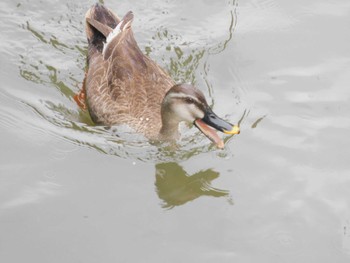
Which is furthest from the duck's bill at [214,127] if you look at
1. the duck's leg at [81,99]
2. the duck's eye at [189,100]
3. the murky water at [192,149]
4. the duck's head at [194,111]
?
the duck's leg at [81,99]

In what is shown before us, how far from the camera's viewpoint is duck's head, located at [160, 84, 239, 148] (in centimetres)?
730

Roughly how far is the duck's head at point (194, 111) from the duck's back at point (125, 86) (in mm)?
414

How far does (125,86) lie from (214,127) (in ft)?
4.56

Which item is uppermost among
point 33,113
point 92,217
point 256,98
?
point 256,98

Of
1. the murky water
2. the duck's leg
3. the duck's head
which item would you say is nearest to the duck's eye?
the duck's head

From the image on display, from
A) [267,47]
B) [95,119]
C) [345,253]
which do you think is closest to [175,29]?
[267,47]

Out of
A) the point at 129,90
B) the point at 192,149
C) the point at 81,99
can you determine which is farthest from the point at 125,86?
the point at 192,149

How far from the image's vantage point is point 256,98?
28.0 ft

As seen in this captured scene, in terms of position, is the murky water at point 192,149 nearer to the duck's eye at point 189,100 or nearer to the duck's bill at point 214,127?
the duck's bill at point 214,127

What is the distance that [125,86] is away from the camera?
826cm

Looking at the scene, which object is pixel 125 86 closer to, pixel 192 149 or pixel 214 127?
pixel 192 149

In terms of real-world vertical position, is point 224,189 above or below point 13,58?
below

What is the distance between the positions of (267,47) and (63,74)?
248cm

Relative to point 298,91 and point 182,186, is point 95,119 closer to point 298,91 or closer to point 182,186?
point 182,186
